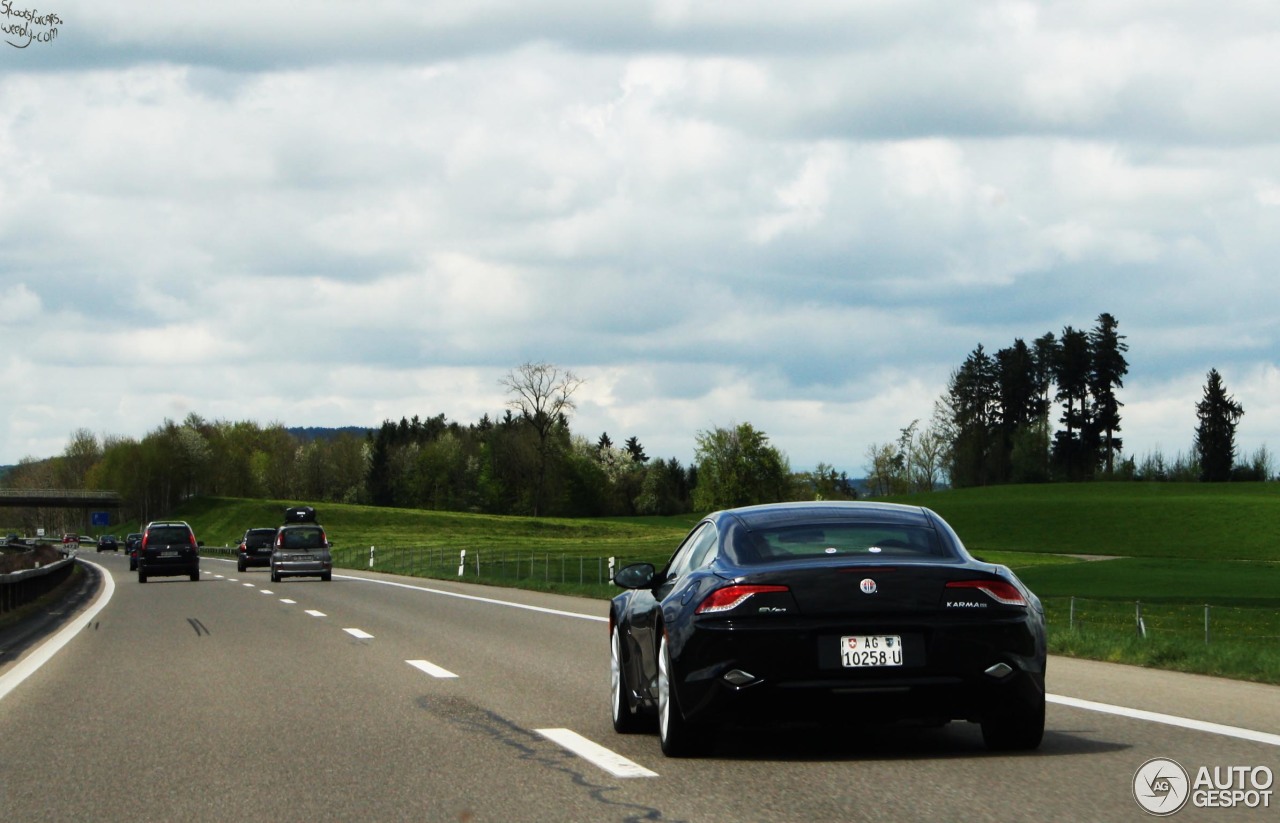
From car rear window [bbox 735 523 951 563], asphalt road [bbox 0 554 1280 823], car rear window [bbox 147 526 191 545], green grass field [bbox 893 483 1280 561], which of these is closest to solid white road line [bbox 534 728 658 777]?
asphalt road [bbox 0 554 1280 823]

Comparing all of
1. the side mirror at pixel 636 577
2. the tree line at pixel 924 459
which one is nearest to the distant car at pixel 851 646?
the side mirror at pixel 636 577

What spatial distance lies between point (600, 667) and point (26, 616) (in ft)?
51.5

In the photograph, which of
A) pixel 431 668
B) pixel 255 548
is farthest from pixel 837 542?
pixel 255 548

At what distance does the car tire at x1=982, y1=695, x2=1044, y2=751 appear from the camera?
827cm

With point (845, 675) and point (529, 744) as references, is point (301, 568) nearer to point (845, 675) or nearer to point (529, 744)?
point (529, 744)

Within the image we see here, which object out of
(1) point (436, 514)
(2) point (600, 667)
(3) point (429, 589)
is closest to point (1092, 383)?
(1) point (436, 514)

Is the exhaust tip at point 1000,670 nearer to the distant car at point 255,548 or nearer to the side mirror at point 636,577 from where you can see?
the side mirror at point 636,577

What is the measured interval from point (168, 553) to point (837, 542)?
3969cm

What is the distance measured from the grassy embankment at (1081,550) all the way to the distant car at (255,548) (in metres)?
4.45

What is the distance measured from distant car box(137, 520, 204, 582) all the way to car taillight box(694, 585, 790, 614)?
38.9 m

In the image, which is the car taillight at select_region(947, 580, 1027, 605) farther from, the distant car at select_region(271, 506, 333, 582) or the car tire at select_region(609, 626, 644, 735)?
the distant car at select_region(271, 506, 333, 582)

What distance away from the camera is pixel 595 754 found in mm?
8672

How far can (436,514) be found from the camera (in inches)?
5822

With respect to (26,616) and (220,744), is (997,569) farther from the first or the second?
(26,616)
